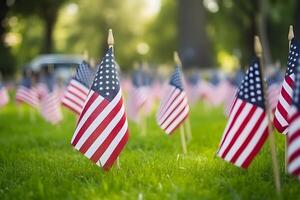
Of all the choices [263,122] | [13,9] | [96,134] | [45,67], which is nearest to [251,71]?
[263,122]

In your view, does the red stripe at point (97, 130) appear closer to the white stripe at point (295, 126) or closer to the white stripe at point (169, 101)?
the white stripe at point (169, 101)

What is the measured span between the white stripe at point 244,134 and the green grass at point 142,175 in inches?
16.1

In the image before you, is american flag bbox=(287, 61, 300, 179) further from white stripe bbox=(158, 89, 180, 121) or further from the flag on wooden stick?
white stripe bbox=(158, 89, 180, 121)

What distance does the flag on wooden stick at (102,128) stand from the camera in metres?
8.59

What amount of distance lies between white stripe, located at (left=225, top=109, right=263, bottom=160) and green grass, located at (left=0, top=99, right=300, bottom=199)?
1.34 feet

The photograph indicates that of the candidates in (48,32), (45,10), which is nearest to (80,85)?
(45,10)

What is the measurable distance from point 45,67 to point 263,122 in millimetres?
45766

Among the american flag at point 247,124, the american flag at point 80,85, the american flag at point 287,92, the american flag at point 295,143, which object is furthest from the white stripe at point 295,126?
the american flag at point 80,85

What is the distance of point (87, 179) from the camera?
870 centimetres

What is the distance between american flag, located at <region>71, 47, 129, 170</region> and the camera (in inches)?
338

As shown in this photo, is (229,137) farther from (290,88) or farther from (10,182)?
(10,182)

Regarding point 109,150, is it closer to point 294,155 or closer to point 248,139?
point 248,139

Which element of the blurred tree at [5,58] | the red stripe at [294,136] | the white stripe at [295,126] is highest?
the blurred tree at [5,58]

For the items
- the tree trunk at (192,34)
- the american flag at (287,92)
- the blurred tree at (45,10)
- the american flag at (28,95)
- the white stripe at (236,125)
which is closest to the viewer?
the white stripe at (236,125)
